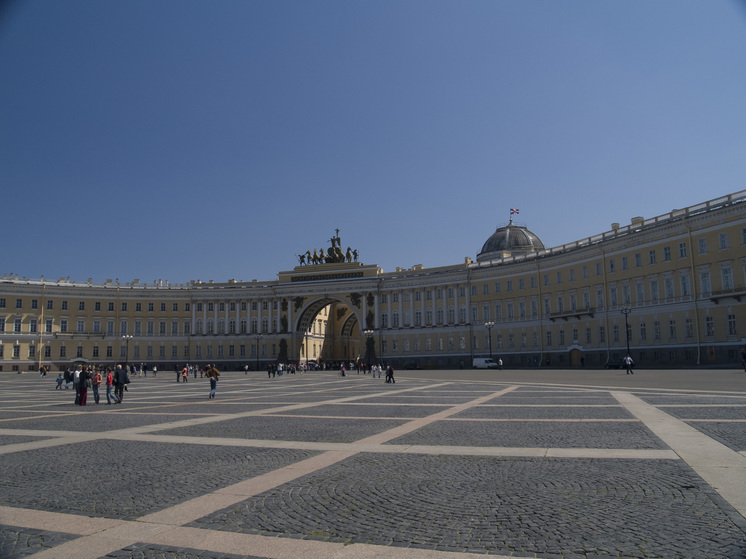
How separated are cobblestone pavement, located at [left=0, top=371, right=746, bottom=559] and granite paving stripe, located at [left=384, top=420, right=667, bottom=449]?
0.15 ft

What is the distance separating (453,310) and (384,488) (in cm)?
7869

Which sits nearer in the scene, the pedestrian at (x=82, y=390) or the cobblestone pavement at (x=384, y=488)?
the cobblestone pavement at (x=384, y=488)

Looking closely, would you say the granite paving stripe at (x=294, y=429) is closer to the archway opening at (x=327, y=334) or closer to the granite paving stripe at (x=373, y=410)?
the granite paving stripe at (x=373, y=410)

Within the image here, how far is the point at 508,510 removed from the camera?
7383 mm

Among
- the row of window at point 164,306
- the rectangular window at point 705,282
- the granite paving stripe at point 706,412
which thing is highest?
the row of window at point 164,306

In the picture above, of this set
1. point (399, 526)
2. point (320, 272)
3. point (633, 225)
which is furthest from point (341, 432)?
point (320, 272)

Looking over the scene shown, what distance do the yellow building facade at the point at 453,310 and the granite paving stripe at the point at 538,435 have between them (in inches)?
1640

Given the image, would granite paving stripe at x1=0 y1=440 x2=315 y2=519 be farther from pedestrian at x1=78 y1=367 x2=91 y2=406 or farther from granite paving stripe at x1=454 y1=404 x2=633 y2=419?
pedestrian at x1=78 y1=367 x2=91 y2=406

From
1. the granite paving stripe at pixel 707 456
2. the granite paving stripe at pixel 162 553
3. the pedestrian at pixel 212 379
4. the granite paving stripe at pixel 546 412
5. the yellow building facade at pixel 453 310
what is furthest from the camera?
the yellow building facade at pixel 453 310

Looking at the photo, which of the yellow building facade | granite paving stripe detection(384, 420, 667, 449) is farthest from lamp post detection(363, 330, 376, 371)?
granite paving stripe detection(384, 420, 667, 449)

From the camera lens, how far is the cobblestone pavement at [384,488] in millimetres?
6293

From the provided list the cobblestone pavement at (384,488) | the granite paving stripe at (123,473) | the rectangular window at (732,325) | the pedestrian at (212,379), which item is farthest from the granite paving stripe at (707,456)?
the rectangular window at (732,325)

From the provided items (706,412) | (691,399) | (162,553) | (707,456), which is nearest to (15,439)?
(162,553)

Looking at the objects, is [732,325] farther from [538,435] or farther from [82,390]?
[82,390]
